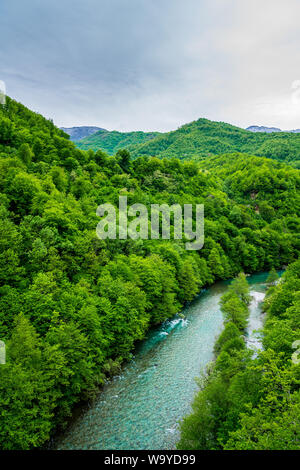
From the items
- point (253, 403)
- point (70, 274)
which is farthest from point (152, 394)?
point (70, 274)

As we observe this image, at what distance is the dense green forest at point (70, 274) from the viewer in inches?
902

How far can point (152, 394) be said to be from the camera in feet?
95.3

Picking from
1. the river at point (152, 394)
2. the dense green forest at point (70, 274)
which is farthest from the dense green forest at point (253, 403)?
the river at point (152, 394)

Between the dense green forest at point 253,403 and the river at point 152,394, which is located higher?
the dense green forest at point 253,403

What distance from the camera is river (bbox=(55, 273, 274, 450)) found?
23078 millimetres

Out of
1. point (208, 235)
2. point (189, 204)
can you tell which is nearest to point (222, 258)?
point (208, 235)

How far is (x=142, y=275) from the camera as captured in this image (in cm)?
4506

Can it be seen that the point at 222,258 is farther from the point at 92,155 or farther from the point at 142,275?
the point at 92,155

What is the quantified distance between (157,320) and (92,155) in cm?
5771

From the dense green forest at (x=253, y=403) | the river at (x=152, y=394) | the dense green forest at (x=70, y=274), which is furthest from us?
the river at (x=152, y=394)

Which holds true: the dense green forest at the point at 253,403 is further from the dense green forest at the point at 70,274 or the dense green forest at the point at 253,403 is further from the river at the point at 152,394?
the river at the point at 152,394

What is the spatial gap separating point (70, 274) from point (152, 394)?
19.2 m

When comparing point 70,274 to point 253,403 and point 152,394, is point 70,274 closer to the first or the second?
point 152,394

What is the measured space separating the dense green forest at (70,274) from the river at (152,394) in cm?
188
